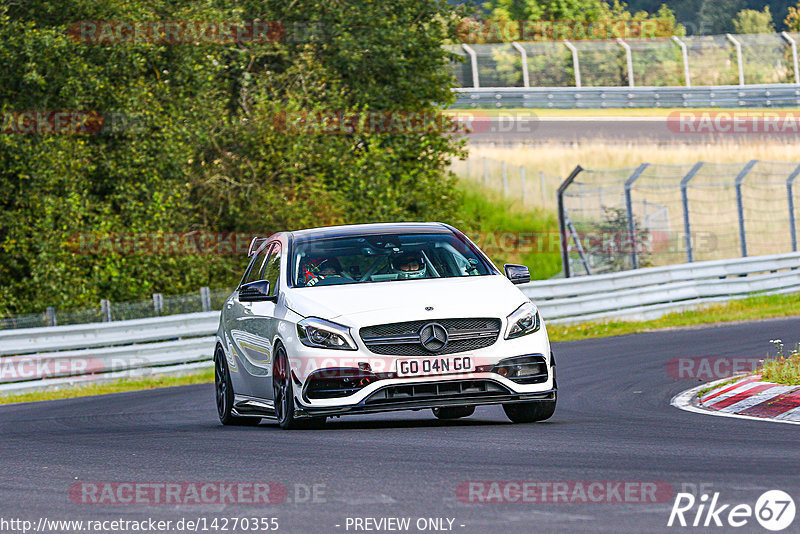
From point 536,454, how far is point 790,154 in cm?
3685

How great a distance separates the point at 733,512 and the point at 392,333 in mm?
3832

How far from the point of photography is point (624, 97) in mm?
49938

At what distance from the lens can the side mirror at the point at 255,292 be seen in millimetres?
10281

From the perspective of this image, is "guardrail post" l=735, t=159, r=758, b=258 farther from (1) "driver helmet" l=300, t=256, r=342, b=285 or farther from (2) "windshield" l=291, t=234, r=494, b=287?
(1) "driver helmet" l=300, t=256, r=342, b=285

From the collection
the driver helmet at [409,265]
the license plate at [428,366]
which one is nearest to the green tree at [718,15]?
the driver helmet at [409,265]

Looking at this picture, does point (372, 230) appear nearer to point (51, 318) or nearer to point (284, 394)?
point (284, 394)

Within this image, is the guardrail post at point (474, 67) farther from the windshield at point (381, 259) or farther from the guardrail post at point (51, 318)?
the windshield at point (381, 259)

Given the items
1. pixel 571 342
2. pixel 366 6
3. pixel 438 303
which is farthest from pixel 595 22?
pixel 438 303

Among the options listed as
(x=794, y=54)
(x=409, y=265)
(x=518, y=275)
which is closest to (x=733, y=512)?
(x=518, y=275)

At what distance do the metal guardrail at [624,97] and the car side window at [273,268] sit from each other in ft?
126

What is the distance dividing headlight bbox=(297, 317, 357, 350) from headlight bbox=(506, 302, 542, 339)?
1.12 meters

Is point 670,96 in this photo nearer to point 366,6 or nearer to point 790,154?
point 790,154

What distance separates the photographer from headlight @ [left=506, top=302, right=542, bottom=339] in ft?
31.2

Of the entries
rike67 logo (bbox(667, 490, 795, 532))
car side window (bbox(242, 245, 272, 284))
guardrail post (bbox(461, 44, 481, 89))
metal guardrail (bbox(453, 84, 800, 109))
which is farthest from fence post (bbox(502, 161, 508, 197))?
rike67 logo (bbox(667, 490, 795, 532))
